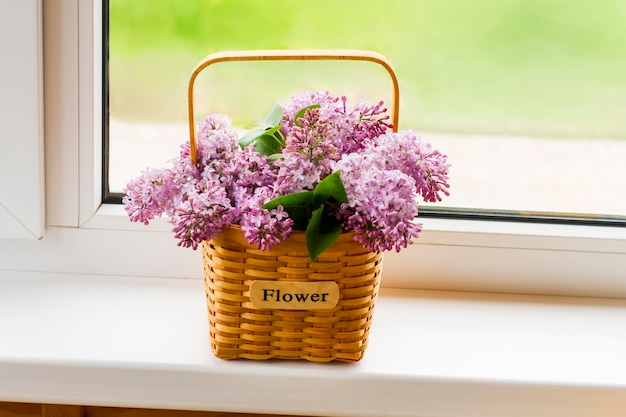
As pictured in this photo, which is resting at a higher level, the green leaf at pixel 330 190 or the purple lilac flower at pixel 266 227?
the green leaf at pixel 330 190

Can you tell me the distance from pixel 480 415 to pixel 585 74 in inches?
21.8

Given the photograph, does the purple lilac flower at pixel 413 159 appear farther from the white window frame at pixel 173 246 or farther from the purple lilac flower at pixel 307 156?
the white window frame at pixel 173 246

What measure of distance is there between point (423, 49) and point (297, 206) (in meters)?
0.43

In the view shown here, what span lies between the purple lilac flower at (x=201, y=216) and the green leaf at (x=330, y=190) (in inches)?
3.7

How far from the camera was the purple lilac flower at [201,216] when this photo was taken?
0.77 meters

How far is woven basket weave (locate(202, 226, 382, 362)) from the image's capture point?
806 mm

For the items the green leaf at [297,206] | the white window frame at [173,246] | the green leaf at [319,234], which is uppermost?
the green leaf at [297,206]

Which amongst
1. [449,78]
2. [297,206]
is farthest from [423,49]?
[297,206]

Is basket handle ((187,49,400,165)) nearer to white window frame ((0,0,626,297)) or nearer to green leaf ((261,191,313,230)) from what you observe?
green leaf ((261,191,313,230))

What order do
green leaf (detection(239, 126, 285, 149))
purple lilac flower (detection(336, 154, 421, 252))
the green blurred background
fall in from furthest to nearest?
the green blurred background < green leaf (detection(239, 126, 285, 149)) < purple lilac flower (detection(336, 154, 421, 252))

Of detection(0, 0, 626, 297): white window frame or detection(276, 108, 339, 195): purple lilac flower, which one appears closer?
detection(276, 108, 339, 195): purple lilac flower

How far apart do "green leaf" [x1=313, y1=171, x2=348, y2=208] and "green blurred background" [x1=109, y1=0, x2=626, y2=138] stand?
0.38 m

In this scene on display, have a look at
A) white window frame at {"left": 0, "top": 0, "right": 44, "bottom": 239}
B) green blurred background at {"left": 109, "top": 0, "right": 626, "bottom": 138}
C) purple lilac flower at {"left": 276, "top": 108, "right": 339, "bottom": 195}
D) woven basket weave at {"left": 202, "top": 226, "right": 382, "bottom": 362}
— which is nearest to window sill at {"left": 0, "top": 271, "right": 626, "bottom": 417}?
woven basket weave at {"left": 202, "top": 226, "right": 382, "bottom": 362}

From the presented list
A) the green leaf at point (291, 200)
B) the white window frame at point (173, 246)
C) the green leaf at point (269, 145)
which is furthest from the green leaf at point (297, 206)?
the white window frame at point (173, 246)
